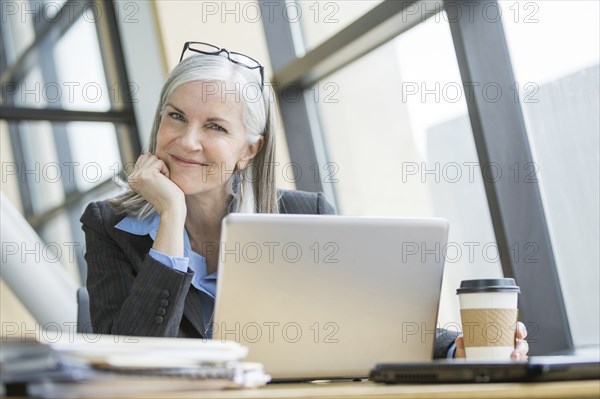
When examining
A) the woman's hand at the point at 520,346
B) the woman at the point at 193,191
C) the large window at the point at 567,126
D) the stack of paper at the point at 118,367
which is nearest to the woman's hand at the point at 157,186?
the woman at the point at 193,191

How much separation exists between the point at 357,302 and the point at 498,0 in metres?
1.61

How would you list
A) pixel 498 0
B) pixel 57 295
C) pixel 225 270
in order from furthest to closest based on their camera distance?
pixel 57 295
pixel 498 0
pixel 225 270

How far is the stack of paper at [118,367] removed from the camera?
0.74m

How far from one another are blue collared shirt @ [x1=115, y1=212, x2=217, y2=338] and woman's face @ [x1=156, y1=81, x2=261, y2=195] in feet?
0.46

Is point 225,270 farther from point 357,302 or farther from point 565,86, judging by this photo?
point 565,86

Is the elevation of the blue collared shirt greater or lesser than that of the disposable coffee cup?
greater

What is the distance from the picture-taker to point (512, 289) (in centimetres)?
133

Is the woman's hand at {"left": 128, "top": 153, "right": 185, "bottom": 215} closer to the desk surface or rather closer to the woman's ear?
the woman's ear

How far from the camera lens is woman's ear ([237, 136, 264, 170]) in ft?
7.28

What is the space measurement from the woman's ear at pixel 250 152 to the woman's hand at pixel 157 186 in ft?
0.80

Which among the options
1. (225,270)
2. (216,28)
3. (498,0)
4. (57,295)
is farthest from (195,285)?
(216,28)

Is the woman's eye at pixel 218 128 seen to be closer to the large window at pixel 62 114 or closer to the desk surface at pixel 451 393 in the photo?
the desk surface at pixel 451 393

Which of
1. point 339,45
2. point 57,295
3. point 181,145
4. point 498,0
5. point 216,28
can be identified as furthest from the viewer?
point 216,28

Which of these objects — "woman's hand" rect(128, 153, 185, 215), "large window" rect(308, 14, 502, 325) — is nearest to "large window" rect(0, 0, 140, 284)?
"large window" rect(308, 14, 502, 325)
